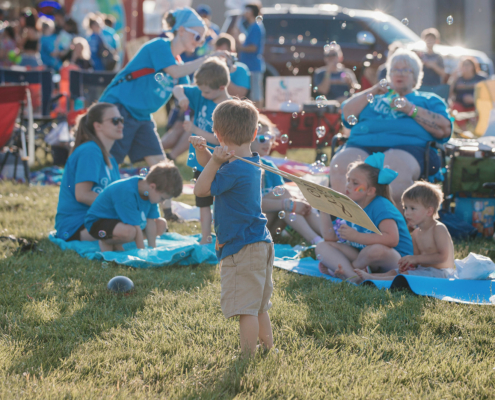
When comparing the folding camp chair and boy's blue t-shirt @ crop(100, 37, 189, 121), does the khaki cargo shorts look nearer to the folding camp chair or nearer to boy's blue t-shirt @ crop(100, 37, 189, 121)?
boy's blue t-shirt @ crop(100, 37, 189, 121)

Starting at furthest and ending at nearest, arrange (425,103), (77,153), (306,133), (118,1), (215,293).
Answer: (118,1), (306,133), (425,103), (77,153), (215,293)

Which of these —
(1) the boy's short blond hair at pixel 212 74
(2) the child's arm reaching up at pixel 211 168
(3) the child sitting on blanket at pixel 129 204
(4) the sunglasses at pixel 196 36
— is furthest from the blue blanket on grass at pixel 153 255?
(4) the sunglasses at pixel 196 36

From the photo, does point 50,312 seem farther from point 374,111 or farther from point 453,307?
point 374,111

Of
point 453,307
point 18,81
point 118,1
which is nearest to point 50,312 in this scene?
point 453,307

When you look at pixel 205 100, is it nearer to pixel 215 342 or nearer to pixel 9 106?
pixel 215 342

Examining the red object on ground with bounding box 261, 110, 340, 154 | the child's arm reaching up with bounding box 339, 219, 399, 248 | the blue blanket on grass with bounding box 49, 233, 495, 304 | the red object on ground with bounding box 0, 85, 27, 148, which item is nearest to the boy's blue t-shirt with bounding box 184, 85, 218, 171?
the blue blanket on grass with bounding box 49, 233, 495, 304

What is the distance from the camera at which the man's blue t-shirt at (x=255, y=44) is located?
9.41 meters

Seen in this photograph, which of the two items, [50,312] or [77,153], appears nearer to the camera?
[50,312]

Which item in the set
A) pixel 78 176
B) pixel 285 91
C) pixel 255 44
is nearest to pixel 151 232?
pixel 78 176

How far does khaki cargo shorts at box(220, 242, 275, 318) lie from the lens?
8.11 ft

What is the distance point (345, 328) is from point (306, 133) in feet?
19.2

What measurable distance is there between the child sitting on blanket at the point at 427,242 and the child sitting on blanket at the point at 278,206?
833mm

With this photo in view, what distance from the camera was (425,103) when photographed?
491 centimetres

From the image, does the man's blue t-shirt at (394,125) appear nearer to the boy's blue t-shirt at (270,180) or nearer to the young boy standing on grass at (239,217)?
the boy's blue t-shirt at (270,180)
